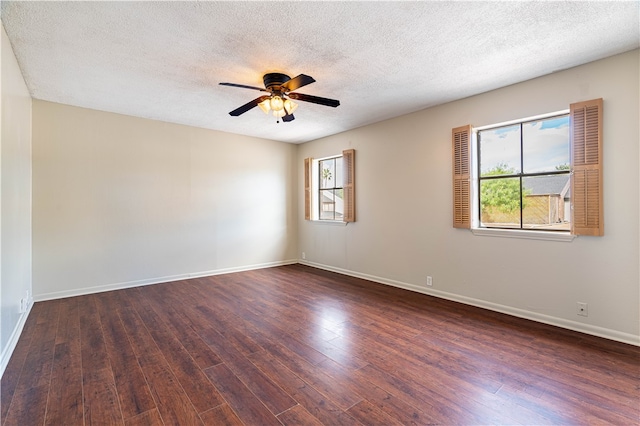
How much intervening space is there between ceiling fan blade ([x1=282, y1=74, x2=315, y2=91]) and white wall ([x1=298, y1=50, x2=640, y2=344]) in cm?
235

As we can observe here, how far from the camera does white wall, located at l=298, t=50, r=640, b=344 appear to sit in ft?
9.02

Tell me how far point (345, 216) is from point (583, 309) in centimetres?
349

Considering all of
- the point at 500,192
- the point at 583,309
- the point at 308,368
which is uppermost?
the point at 500,192

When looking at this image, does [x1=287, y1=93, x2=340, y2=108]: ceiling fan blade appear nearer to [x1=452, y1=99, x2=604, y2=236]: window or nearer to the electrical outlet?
[x1=452, y1=99, x2=604, y2=236]: window

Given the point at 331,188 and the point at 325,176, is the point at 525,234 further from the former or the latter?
the point at 325,176

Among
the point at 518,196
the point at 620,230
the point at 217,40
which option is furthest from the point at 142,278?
the point at 620,230

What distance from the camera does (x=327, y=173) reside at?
20.6ft

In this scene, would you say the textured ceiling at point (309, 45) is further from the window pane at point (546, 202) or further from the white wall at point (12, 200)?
the window pane at point (546, 202)

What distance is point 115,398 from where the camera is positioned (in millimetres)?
2002

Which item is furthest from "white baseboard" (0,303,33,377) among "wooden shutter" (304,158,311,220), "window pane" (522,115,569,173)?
"window pane" (522,115,569,173)

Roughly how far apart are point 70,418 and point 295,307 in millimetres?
2323

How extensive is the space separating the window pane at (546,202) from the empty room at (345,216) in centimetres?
2

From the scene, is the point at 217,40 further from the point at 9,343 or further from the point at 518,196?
the point at 518,196

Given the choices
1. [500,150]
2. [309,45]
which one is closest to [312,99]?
[309,45]
